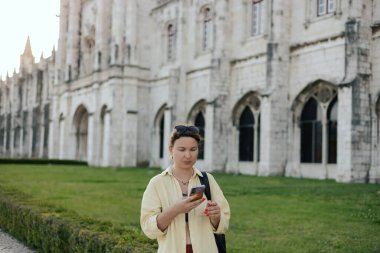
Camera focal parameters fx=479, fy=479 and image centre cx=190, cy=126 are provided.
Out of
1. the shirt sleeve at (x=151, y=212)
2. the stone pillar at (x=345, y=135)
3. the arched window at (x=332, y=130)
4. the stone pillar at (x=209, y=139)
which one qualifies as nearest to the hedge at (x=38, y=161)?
the stone pillar at (x=209, y=139)

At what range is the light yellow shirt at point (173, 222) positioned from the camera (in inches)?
122

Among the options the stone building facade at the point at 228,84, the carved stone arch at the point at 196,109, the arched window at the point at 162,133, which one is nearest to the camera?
the stone building facade at the point at 228,84

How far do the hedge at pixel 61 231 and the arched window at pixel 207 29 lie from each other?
65.6 feet

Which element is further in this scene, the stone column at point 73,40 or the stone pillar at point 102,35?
the stone column at point 73,40

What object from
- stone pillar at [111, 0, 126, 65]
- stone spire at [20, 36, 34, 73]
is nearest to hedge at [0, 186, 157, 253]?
stone pillar at [111, 0, 126, 65]

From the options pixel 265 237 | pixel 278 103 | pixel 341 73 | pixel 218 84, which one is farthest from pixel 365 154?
pixel 265 237

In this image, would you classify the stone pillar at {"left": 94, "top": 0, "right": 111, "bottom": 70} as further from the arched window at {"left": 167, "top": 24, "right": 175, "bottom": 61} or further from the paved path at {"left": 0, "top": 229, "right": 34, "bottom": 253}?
the paved path at {"left": 0, "top": 229, "right": 34, "bottom": 253}

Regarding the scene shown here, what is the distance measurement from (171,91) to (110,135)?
585 cm

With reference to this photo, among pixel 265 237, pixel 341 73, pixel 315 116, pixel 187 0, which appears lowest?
pixel 265 237

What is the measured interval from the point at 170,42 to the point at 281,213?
2341cm

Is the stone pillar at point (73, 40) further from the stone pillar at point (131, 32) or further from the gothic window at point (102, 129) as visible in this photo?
the stone pillar at point (131, 32)

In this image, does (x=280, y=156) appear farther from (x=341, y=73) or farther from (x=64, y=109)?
(x=64, y=109)

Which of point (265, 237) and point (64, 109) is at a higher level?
point (64, 109)

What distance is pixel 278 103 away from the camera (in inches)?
842
